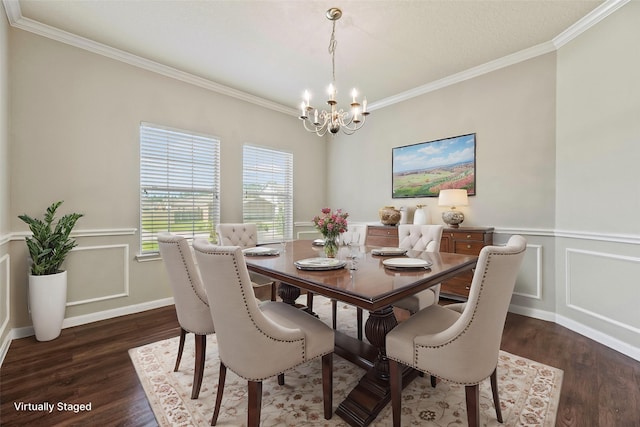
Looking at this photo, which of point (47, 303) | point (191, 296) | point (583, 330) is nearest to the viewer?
point (191, 296)

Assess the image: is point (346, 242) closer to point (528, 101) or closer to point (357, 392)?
point (357, 392)

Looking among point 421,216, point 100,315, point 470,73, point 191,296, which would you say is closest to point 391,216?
point 421,216

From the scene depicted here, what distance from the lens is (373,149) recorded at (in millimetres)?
4652

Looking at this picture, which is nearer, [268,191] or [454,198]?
[454,198]

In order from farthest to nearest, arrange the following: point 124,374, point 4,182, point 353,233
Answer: point 353,233 → point 4,182 → point 124,374

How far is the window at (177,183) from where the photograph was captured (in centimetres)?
330

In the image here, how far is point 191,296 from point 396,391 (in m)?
1.27

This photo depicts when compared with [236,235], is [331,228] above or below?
above

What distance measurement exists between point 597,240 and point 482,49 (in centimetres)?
220

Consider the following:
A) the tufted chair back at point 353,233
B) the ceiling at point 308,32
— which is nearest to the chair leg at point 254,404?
the tufted chair back at point 353,233

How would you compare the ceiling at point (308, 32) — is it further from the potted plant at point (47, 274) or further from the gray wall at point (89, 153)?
the potted plant at point (47, 274)

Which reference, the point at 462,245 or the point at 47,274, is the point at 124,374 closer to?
the point at 47,274

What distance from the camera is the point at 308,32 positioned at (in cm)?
267

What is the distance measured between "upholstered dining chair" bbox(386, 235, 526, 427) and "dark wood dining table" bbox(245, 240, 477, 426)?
24cm
